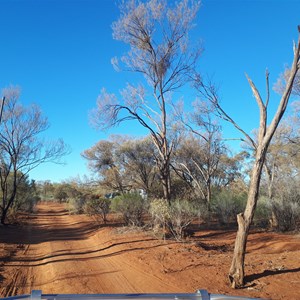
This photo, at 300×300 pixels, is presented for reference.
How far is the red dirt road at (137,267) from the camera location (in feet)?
21.2

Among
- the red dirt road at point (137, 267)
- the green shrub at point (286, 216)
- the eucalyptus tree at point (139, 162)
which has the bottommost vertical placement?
the red dirt road at point (137, 267)

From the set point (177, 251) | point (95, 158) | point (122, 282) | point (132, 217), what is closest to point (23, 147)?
point (132, 217)

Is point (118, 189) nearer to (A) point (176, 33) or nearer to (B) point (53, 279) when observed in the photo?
(A) point (176, 33)

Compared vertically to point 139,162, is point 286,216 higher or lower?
lower

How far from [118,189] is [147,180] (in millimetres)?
4282

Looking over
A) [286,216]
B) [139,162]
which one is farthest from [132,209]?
[139,162]

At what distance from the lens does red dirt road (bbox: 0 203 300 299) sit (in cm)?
647

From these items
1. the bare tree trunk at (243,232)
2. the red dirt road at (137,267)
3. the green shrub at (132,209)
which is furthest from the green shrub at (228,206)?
the bare tree trunk at (243,232)

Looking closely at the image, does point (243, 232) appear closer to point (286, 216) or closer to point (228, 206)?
point (286, 216)

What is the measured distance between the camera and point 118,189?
108ft

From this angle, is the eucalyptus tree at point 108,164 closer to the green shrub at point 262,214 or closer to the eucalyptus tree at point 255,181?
the green shrub at point 262,214

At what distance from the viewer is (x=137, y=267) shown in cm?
835

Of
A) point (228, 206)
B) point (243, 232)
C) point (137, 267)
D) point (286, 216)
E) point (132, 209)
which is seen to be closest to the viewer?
point (243, 232)

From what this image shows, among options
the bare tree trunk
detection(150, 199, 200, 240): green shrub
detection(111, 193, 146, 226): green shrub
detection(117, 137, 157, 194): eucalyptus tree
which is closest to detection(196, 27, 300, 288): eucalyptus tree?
the bare tree trunk
